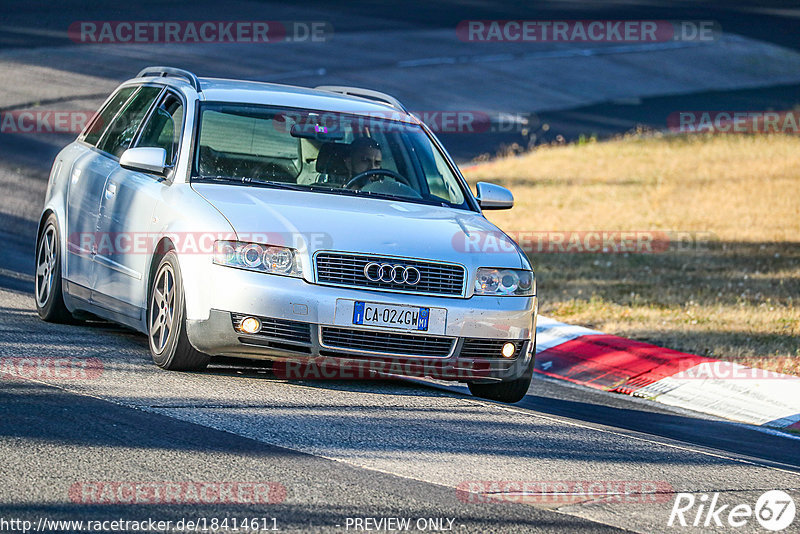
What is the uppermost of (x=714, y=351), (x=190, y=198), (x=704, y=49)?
(x=704, y=49)

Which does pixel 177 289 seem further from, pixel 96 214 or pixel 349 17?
pixel 349 17

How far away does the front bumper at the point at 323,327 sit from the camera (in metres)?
7.05

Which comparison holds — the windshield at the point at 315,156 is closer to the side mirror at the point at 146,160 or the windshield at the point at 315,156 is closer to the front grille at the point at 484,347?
the side mirror at the point at 146,160

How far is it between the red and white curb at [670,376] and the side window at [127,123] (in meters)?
3.47

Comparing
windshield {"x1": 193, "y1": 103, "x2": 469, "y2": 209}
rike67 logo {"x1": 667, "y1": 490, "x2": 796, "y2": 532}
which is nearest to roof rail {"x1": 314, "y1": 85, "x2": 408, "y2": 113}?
windshield {"x1": 193, "y1": 103, "x2": 469, "y2": 209}

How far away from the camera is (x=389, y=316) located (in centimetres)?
713

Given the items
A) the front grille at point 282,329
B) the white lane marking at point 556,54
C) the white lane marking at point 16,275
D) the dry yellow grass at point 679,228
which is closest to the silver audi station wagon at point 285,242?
the front grille at point 282,329

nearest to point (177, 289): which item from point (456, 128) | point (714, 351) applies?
point (714, 351)

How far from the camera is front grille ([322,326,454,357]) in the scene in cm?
712

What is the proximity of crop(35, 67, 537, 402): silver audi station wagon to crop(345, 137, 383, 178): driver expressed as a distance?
0.03 ft

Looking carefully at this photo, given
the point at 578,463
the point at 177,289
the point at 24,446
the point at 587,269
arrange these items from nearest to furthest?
the point at 24,446
the point at 578,463
the point at 177,289
the point at 587,269

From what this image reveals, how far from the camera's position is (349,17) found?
115 ft

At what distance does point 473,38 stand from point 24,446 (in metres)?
28.6

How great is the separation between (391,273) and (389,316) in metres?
0.23
